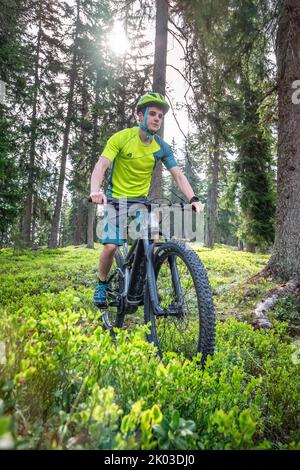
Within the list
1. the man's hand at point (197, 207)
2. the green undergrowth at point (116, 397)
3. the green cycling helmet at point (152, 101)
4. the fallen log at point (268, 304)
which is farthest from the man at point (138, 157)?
the fallen log at point (268, 304)

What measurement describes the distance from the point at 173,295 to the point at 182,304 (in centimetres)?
17

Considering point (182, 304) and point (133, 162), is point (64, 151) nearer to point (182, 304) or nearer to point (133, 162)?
point (133, 162)

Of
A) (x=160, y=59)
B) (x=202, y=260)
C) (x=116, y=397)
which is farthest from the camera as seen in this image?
(x=202, y=260)

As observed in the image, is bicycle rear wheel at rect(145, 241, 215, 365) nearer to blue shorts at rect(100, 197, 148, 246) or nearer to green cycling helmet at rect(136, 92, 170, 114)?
blue shorts at rect(100, 197, 148, 246)

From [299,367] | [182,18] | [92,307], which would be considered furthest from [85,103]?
[299,367]

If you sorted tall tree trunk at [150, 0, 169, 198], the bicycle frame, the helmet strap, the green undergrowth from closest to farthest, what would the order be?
1. the green undergrowth
2. the bicycle frame
3. the helmet strap
4. tall tree trunk at [150, 0, 169, 198]

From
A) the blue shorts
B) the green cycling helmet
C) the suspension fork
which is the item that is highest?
the green cycling helmet

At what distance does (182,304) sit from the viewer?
11.4 ft

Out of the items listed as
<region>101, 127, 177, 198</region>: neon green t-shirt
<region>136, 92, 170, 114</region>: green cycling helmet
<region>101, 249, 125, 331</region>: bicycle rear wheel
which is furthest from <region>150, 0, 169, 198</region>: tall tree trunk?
<region>136, 92, 170, 114</region>: green cycling helmet

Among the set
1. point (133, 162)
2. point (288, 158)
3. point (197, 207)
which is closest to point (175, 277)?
point (197, 207)

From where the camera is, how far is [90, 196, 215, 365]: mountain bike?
306 cm

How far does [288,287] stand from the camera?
6.47 m

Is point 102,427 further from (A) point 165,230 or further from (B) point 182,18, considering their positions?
(B) point 182,18

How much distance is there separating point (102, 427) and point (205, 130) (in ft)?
35.3
